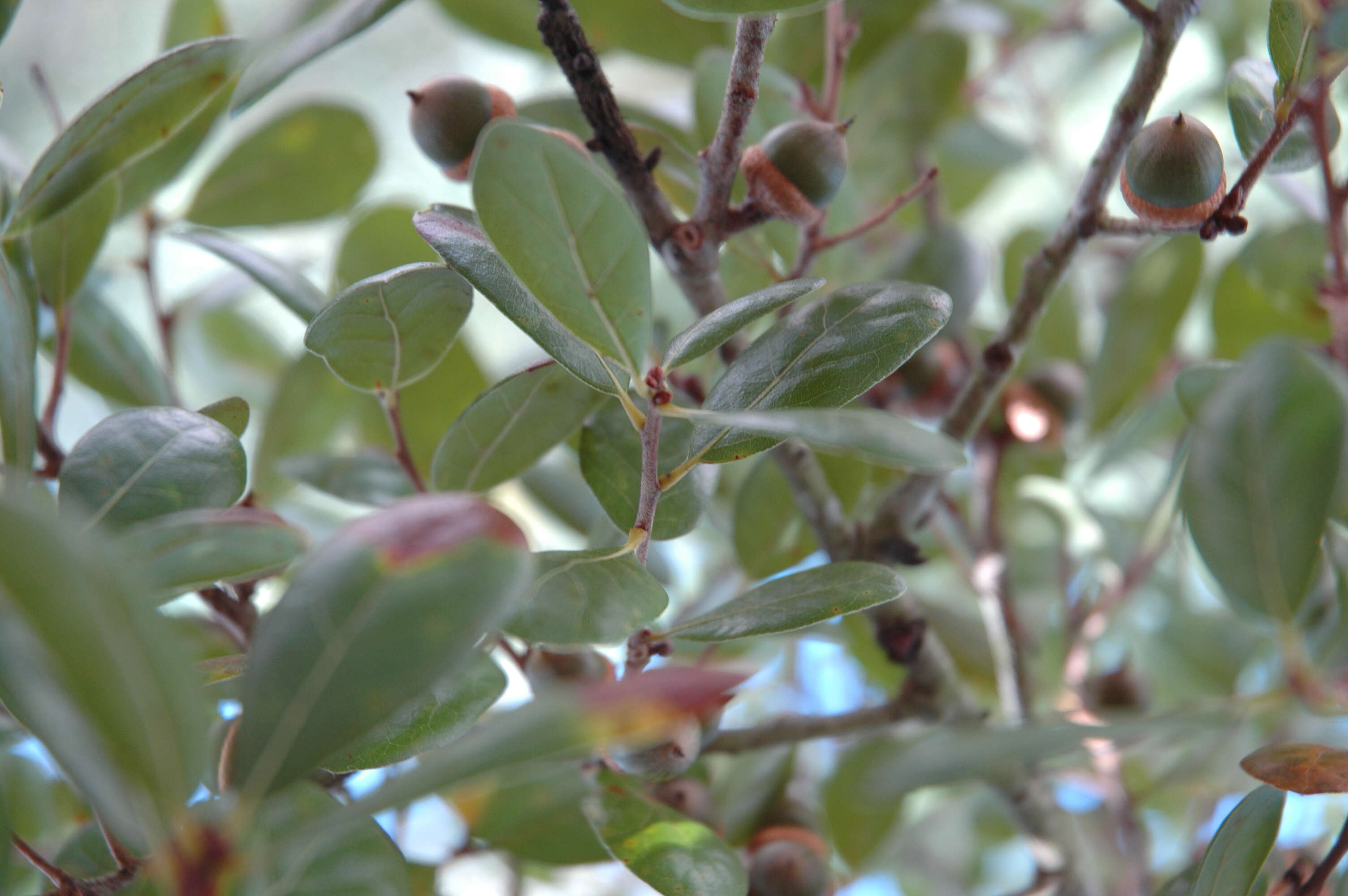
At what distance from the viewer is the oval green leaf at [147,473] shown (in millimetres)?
431

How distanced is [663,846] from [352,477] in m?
0.31

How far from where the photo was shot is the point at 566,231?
377mm

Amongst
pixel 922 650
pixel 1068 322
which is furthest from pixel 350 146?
pixel 1068 322

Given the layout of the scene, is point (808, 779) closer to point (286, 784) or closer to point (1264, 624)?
point (1264, 624)

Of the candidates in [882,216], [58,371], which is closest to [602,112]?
[882,216]

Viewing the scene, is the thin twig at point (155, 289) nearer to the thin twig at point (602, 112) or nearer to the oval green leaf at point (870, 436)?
the thin twig at point (602, 112)

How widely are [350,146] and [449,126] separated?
1.02ft

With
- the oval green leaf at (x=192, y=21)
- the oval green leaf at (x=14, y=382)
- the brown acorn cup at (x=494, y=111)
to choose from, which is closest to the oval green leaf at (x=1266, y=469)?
the brown acorn cup at (x=494, y=111)

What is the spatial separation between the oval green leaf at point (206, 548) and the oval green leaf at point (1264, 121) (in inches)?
18.0

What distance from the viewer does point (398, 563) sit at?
282 millimetres

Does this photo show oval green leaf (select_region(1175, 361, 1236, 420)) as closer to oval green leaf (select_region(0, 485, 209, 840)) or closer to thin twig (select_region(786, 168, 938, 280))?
thin twig (select_region(786, 168, 938, 280))

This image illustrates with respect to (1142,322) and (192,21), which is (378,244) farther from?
(1142,322)

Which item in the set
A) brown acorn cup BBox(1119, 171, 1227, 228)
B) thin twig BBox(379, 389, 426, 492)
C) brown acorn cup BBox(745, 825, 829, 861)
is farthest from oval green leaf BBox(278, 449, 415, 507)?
brown acorn cup BBox(1119, 171, 1227, 228)

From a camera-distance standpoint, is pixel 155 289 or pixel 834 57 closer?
pixel 834 57
